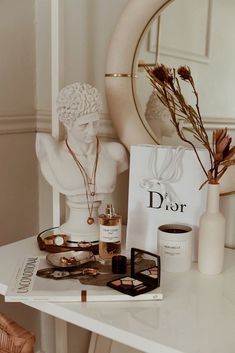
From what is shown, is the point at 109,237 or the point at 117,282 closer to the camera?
the point at 117,282

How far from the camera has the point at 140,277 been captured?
98 cm

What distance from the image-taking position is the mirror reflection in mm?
1173

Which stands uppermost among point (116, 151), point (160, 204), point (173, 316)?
point (116, 151)

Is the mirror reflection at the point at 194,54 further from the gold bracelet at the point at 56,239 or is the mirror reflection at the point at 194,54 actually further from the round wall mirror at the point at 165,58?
the gold bracelet at the point at 56,239

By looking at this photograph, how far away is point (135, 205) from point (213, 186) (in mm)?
226

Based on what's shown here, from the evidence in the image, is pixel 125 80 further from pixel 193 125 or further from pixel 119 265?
pixel 119 265

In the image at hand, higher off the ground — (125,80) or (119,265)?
(125,80)

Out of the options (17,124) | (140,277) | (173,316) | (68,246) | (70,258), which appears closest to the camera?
(173,316)

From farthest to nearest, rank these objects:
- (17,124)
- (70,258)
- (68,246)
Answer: (17,124)
(68,246)
(70,258)

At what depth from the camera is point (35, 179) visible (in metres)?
1.65

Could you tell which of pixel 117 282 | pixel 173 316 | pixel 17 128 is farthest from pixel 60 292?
pixel 17 128

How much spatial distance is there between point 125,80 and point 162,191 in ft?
1.09

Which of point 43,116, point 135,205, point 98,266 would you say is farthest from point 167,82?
point 43,116

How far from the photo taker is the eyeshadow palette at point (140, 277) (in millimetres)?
935
